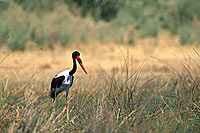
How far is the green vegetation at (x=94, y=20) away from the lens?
1187cm

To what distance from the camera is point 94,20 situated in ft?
45.3

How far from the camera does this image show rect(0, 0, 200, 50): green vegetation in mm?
11872

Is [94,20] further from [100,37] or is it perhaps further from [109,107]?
[109,107]

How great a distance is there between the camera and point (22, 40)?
1129 cm

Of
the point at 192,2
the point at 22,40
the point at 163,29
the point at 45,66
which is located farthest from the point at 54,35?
the point at 192,2

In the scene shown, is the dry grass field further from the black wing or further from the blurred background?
the blurred background

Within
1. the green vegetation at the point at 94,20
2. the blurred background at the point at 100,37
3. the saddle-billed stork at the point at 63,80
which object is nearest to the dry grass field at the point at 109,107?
the saddle-billed stork at the point at 63,80

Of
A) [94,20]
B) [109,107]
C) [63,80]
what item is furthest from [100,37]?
[109,107]

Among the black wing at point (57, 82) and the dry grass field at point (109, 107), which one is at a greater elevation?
the black wing at point (57, 82)

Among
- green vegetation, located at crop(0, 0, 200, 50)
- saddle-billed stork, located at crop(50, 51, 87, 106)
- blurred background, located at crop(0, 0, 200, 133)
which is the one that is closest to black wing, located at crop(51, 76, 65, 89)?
saddle-billed stork, located at crop(50, 51, 87, 106)

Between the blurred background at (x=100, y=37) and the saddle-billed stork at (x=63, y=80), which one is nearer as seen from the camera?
the saddle-billed stork at (x=63, y=80)

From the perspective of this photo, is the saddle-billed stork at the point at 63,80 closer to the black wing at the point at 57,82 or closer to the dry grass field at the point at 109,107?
the black wing at the point at 57,82

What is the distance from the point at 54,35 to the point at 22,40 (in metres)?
1.12

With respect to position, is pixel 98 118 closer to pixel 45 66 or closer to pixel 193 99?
pixel 193 99
